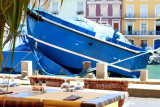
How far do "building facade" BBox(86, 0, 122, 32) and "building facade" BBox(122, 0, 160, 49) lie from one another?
944 millimetres

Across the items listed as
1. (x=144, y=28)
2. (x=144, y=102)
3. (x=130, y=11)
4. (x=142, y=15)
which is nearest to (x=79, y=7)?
(x=130, y=11)

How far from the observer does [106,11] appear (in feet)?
189

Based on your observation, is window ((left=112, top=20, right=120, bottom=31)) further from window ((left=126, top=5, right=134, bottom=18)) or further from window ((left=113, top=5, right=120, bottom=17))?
window ((left=126, top=5, right=134, bottom=18))

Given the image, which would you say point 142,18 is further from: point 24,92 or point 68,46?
point 24,92

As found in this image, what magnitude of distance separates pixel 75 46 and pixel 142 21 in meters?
41.2

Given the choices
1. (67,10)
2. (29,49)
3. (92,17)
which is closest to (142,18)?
(92,17)

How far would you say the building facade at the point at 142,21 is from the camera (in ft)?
189

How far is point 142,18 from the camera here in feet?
190

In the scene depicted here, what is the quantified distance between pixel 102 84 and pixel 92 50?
13020 millimetres

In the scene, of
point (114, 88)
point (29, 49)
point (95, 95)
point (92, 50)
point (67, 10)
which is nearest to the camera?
point (95, 95)

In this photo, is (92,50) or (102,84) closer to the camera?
(102,84)

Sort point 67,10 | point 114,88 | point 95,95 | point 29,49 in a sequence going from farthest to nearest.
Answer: point 67,10
point 29,49
point 114,88
point 95,95

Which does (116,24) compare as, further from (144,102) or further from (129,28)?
(144,102)

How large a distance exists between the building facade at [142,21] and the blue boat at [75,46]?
128ft
